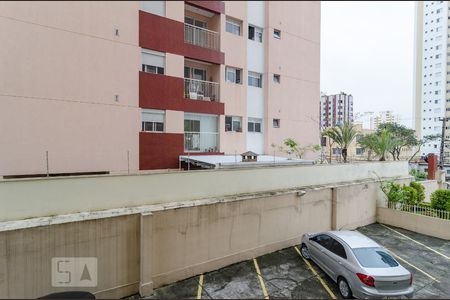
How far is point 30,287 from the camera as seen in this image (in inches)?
260

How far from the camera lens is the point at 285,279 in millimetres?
9258

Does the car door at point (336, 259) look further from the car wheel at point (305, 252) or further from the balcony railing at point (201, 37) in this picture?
the balcony railing at point (201, 37)

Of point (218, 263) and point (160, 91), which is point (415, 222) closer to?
point (218, 263)

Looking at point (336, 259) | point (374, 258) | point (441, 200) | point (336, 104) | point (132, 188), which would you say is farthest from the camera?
point (336, 104)

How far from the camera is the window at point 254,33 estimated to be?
1777cm

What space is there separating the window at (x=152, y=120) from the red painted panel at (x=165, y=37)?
320 centimetres

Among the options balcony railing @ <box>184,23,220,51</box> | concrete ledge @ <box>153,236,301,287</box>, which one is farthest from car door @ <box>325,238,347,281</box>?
balcony railing @ <box>184,23,220,51</box>

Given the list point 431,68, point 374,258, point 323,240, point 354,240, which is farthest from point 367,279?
point 431,68

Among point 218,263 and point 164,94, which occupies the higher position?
point 164,94

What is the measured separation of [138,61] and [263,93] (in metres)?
8.66

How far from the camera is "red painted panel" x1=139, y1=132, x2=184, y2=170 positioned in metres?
13.3

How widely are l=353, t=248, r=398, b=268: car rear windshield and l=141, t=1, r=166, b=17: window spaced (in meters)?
13.6

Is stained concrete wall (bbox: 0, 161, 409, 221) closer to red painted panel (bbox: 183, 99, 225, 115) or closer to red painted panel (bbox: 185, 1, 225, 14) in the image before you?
red painted panel (bbox: 183, 99, 225, 115)

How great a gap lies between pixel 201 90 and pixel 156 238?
32.6 ft
